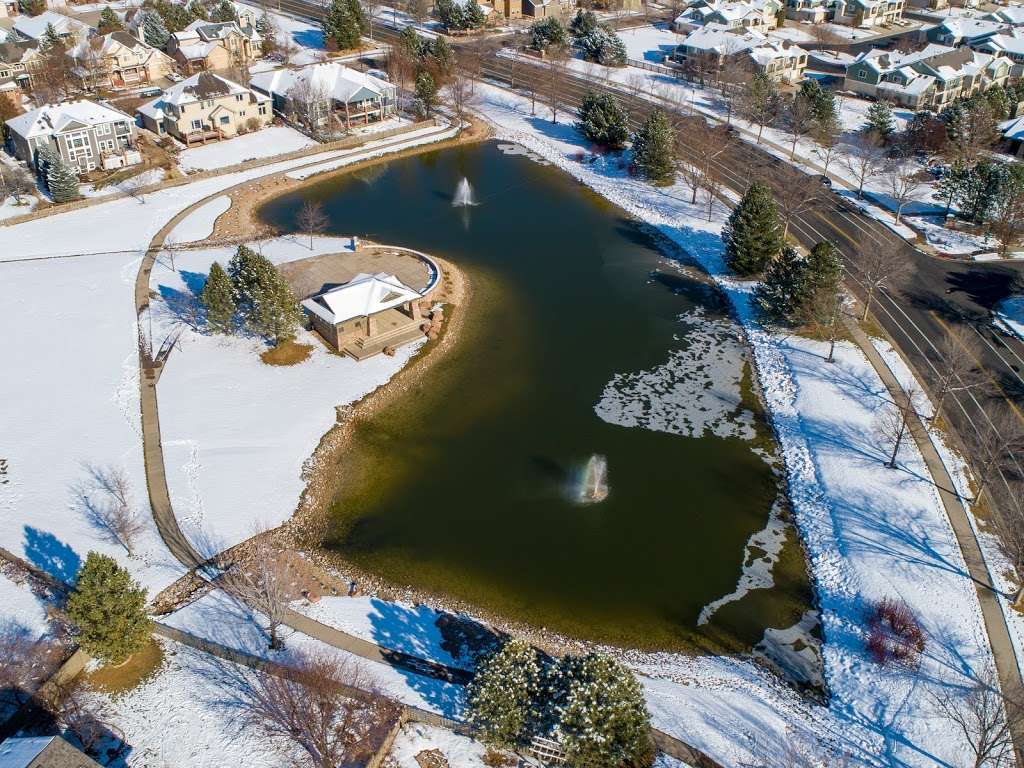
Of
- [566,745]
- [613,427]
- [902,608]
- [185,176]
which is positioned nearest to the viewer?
[566,745]

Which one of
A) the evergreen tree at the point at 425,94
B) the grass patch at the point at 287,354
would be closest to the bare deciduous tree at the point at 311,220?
the grass patch at the point at 287,354

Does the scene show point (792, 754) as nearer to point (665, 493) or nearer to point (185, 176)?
point (665, 493)

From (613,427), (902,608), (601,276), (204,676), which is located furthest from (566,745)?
(601,276)

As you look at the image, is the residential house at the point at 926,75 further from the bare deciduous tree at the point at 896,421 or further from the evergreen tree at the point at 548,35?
the bare deciduous tree at the point at 896,421

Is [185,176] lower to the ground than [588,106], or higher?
lower

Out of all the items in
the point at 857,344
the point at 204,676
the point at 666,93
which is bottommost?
the point at 204,676

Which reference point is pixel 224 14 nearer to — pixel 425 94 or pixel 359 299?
pixel 425 94
